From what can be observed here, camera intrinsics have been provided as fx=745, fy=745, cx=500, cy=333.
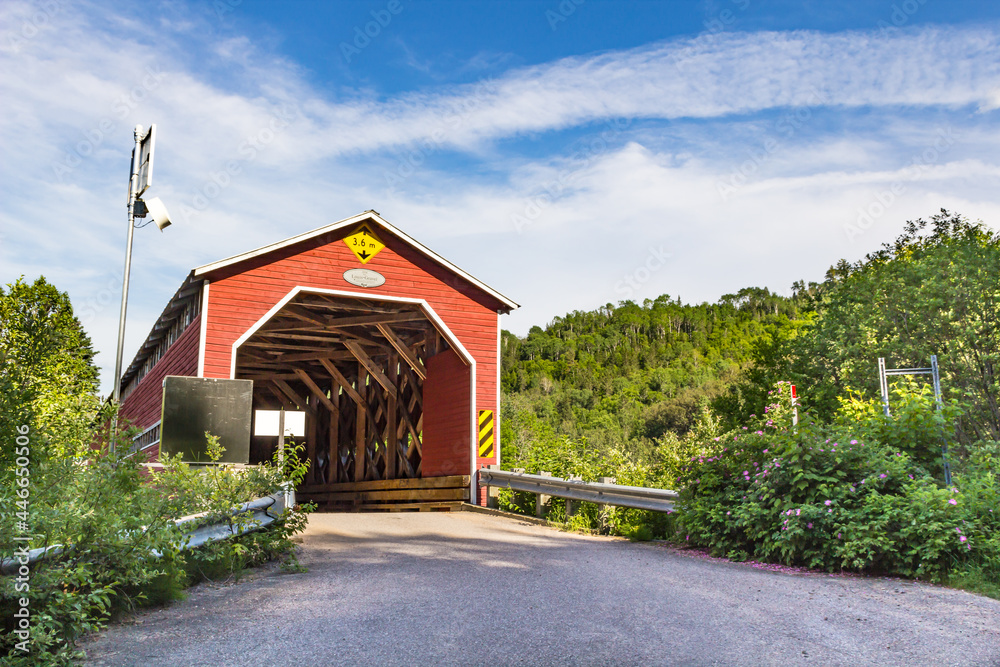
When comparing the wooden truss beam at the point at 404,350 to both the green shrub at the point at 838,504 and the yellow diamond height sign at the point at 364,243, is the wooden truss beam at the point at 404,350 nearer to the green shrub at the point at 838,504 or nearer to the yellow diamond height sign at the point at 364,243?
the yellow diamond height sign at the point at 364,243

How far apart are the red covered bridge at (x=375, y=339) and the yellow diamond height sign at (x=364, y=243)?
16mm

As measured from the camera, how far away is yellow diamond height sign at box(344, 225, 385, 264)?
38.0 ft

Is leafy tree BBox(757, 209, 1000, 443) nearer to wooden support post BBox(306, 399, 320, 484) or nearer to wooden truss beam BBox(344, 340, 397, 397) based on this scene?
wooden truss beam BBox(344, 340, 397, 397)

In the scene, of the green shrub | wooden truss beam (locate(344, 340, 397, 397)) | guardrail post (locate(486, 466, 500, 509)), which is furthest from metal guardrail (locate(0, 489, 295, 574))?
wooden truss beam (locate(344, 340, 397, 397))

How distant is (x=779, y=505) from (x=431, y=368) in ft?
28.1

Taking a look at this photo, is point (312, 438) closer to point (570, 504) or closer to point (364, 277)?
point (364, 277)

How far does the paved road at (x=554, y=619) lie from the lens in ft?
10.6

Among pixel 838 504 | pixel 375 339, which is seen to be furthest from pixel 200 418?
pixel 375 339

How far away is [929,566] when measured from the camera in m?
5.09

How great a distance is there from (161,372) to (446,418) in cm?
567

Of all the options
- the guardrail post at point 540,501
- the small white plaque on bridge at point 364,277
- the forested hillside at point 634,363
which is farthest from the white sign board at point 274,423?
the forested hillside at point 634,363

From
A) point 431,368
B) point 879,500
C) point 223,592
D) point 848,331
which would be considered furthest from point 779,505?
point 848,331

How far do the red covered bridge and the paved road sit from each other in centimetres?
599

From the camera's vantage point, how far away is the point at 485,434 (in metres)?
12.0
